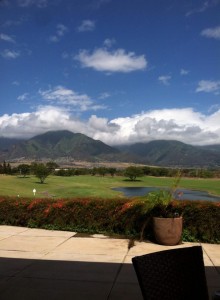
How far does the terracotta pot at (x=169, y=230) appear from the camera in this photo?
9102 millimetres

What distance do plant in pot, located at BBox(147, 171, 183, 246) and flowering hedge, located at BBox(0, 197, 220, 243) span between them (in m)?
0.26

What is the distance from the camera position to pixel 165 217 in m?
9.34

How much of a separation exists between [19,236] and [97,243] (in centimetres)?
232

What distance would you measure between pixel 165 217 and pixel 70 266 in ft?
10.3

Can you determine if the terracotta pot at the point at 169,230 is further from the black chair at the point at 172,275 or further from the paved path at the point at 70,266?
the black chair at the point at 172,275

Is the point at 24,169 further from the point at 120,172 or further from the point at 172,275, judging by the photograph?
the point at 172,275

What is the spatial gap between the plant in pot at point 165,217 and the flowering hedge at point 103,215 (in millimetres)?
256

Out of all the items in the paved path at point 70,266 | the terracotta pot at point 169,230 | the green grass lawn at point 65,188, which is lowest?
the green grass lawn at point 65,188

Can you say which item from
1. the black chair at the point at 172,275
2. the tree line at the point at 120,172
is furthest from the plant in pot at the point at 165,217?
the tree line at the point at 120,172

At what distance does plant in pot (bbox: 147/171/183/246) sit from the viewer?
9.11m

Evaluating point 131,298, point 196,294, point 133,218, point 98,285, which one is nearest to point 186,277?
point 196,294

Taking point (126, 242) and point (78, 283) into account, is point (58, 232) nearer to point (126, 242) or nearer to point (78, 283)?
point (126, 242)

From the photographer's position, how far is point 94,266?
Answer: 7.21 metres

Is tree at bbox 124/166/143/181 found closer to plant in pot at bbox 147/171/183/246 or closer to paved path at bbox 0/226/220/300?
paved path at bbox 0/226/220/300
